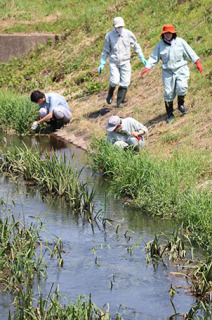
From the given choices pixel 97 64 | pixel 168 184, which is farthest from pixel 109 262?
pixel 97 64

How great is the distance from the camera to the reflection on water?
5691mm

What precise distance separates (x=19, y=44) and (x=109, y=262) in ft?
45.3

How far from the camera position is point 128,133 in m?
9.82

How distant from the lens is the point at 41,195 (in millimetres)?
9023

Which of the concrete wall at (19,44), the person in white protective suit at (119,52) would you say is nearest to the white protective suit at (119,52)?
the person in white protective suit at (119,52)

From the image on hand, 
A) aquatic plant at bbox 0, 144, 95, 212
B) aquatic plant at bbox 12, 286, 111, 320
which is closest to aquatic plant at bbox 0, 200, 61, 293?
aquatic plant at bbox 12, 286, 111, 320

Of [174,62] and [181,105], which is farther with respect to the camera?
[181,105]

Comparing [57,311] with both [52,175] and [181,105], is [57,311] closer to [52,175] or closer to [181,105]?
[52,175]

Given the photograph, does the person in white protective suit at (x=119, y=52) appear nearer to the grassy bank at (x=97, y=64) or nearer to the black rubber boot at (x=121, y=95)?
the black rubber boot at (x=121, y=95)

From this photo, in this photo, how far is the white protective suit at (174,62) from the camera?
1091 centimetres

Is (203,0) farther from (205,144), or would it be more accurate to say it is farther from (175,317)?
(175,317)

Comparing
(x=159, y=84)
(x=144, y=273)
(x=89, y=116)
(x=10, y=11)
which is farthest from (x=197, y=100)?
(x=10, y=11)

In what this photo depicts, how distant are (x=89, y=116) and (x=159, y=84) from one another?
160 centimetres

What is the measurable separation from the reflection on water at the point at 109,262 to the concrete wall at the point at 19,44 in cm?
1078
